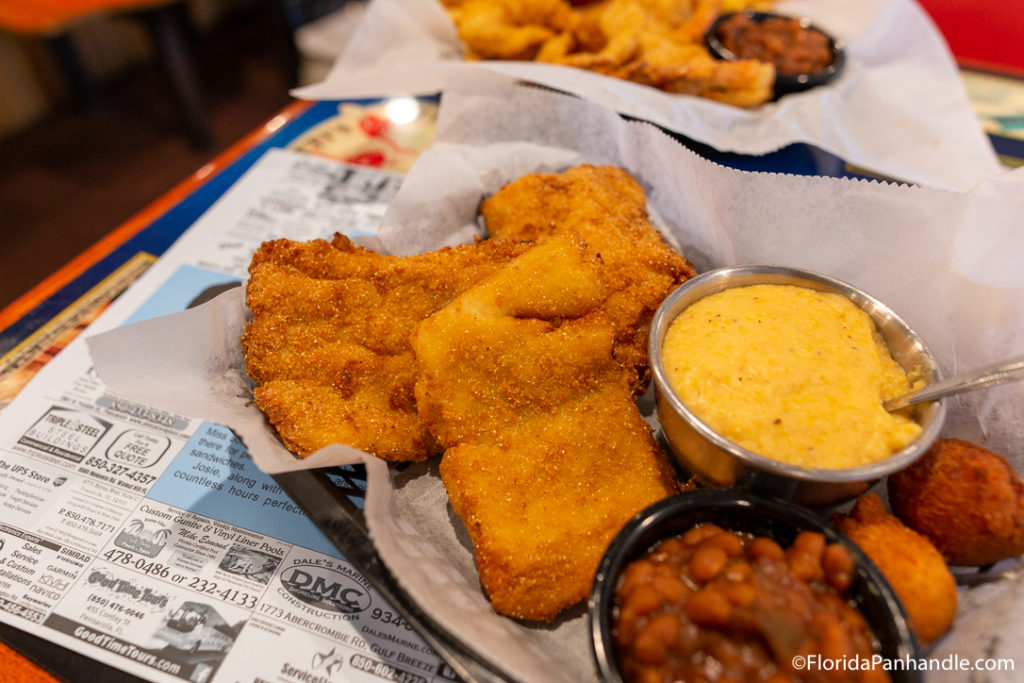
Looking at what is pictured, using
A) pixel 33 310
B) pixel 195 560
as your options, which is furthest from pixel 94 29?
pixel 195 560

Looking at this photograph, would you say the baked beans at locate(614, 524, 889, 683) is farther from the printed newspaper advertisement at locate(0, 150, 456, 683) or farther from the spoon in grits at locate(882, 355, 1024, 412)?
the printed newspaper advertisement at locate(0, 150, 456, 683)

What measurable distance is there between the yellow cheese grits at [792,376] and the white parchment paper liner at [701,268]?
0.79 ft

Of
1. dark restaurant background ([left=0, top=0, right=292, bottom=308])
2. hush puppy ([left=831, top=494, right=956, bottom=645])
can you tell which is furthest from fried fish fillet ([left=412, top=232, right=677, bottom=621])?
dark restaurant background ([left=0, top=0, right=292, bottom=308])

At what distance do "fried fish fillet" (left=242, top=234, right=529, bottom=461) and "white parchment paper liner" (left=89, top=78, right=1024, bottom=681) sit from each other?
0.29ft

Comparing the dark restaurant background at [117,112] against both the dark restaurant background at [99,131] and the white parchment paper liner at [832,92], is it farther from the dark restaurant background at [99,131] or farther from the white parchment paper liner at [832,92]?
the white parchment paper liner at [832,92]

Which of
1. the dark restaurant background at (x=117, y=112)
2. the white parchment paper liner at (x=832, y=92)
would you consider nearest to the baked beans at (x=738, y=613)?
the white parchment paper liner at (x=832, y=92)

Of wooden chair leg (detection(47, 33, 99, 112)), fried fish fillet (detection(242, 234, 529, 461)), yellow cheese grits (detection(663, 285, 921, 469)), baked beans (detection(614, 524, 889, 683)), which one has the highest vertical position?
wooden chair leg (detection(47, 33, 99, 112))

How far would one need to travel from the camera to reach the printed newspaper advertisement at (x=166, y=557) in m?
1.55

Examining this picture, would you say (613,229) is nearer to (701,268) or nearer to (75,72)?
(701,268)

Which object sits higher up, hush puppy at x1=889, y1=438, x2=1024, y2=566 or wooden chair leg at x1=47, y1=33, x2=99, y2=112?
wooden chair leg at x1=47, y1=33, x2=99, y2=112

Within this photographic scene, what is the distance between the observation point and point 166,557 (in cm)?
172

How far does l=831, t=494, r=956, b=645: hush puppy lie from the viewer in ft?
4.55

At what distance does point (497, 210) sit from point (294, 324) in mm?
856

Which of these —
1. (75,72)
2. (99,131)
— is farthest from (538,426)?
(75,72)
